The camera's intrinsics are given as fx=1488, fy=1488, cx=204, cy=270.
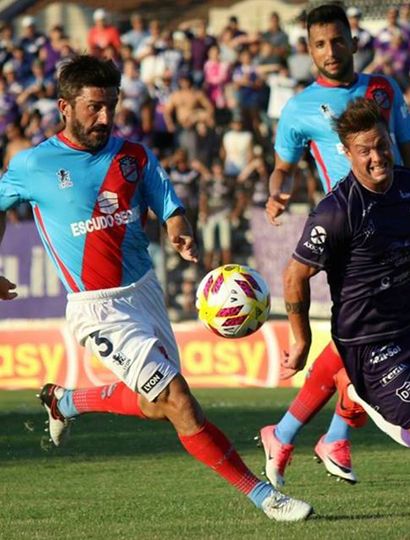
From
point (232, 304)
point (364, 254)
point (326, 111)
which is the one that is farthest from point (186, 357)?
point (364, 254)

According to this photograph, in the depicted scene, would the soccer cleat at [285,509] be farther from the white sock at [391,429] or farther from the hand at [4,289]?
the hand at [4,289]

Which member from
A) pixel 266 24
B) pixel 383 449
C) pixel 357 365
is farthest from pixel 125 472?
pixel 266 24

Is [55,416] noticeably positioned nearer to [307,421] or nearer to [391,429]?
[307,421]

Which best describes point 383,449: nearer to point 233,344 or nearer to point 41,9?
point 233,344

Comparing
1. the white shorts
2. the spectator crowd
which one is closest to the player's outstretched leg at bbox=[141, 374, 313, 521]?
the white shorts

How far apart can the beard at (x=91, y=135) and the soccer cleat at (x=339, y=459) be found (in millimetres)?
2356

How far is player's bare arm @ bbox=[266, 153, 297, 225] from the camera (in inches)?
362

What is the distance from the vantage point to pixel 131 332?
7.98m

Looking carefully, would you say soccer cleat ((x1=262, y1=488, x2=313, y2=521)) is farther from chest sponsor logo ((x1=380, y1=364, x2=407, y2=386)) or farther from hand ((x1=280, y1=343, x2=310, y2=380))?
chest sponsor logo ((x1=380, y1=364, x2=407, y2=386))

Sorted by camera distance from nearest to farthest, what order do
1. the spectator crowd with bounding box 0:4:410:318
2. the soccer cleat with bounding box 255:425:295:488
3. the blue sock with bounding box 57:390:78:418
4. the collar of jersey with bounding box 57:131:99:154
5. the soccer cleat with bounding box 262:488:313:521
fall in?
the soccer cleat with bounding box 262:488:313:521, the collar of jersey with bounding box 57:131:99:154, the soccer cleat with bounding box 255:425:295:488, the blue sock with bounding box 57:390:78:418, the spectator crowd with bounding box 0:4:410:318

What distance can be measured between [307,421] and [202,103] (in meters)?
14.8

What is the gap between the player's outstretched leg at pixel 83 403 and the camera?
851cm

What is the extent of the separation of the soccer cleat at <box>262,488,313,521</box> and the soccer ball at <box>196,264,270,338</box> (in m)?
1.18

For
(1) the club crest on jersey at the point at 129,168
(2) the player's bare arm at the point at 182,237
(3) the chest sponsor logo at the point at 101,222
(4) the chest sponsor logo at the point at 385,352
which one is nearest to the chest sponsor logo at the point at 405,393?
(4) the chest sponsor logo at the point at 385,352
